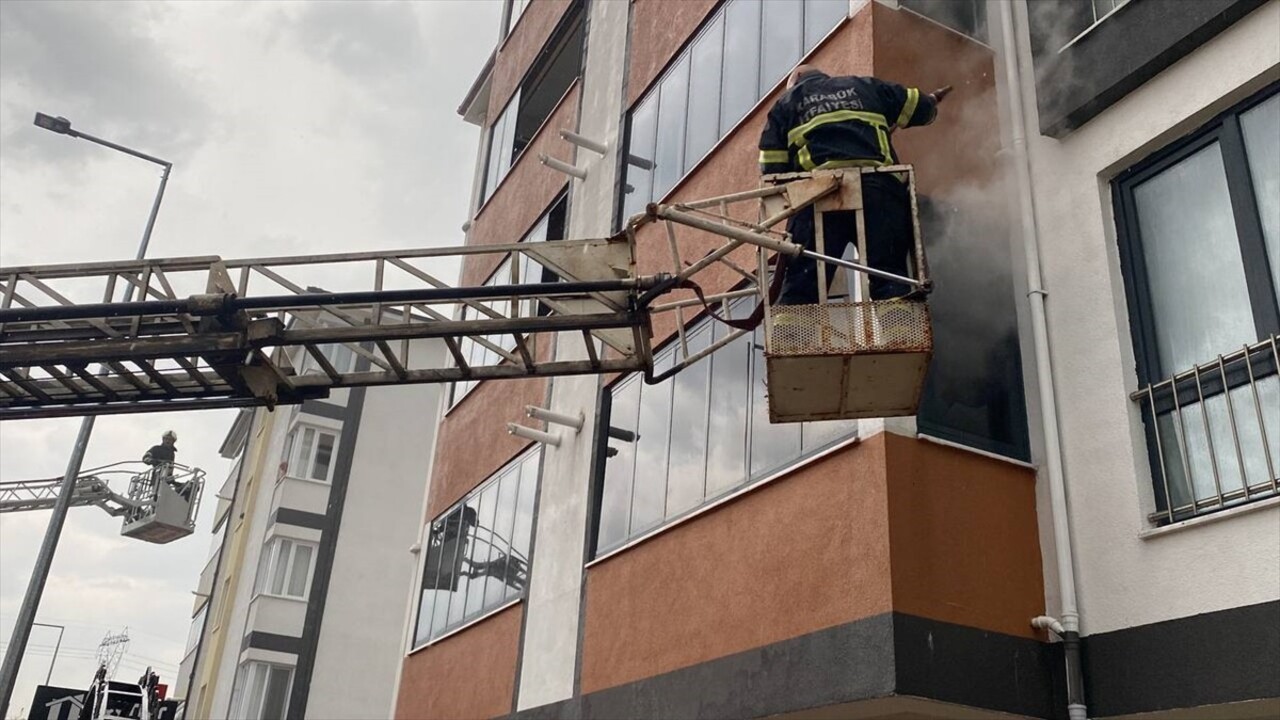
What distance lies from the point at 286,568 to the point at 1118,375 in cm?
2287

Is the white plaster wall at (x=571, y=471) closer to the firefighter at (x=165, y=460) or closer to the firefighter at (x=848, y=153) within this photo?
the firefighter at (x=848, y=153)

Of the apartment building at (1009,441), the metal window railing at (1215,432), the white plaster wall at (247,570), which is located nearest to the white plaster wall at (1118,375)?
the apartment building at (1009,441)

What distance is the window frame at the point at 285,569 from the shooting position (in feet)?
85.6

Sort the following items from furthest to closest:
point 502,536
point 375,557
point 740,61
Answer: point 375,557 → point 502,536 → point 740,61

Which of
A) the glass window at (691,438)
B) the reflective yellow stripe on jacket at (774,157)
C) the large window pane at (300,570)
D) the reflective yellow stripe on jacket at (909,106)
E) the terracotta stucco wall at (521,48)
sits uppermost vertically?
the terracotta stucco wall at (521,48)

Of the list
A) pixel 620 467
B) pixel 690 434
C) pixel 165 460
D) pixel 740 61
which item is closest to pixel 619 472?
pixel 620 467

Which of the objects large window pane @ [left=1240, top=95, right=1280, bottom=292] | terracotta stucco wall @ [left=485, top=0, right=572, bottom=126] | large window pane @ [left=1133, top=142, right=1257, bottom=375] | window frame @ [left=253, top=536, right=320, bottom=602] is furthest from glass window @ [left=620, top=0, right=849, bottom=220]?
window frame @ [left=253, top=536, right=320, bottom=602]

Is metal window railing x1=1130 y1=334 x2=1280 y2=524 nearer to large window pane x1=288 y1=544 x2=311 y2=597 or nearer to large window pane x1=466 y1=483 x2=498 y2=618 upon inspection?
large window pane x1=466 y1=483 x2=498 y2=618

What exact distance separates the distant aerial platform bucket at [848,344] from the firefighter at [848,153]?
0.40 metres

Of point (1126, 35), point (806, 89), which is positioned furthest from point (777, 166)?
point (1126, 35)

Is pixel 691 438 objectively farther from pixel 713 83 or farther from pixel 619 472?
pixel 713 83

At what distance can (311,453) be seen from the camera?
2770cm

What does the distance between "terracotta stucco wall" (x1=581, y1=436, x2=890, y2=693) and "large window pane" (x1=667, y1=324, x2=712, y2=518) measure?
33cm

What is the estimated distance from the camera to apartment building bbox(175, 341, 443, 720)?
25406 mm
